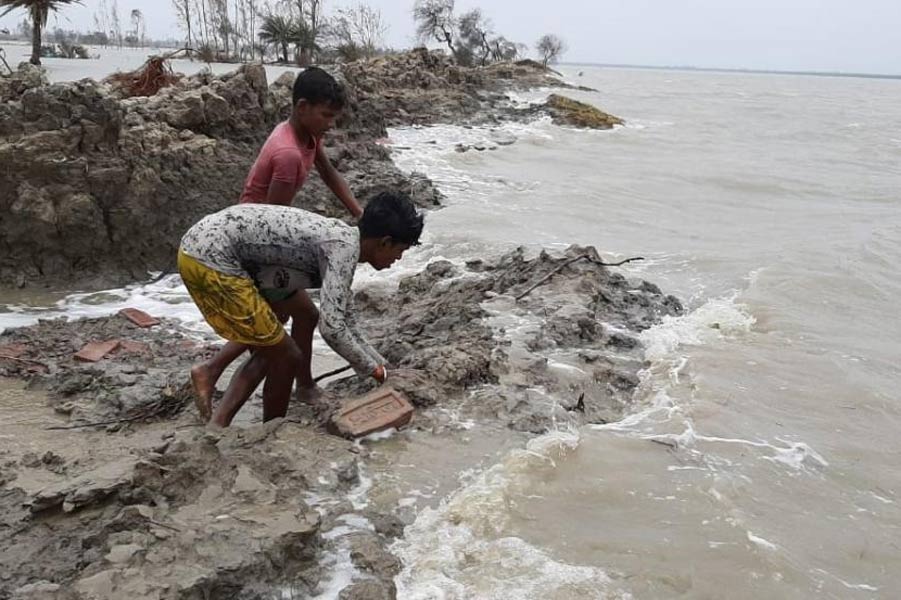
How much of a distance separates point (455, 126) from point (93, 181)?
13140mm

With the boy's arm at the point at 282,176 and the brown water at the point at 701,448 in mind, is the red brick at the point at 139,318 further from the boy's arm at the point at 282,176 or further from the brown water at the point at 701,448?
the boy's arm at the point at 282,176

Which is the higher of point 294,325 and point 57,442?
point 294,325

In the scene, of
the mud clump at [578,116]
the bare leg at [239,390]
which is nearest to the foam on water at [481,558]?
the bare leg at [239,390]

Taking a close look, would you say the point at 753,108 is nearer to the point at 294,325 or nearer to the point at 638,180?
the point at 638,180

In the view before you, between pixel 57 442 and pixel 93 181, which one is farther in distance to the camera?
pixel 93 181

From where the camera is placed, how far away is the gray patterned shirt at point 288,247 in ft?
9.33

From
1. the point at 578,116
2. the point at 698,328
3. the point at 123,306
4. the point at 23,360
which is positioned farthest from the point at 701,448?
the point at 578,116

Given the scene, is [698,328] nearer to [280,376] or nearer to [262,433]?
[280,376]

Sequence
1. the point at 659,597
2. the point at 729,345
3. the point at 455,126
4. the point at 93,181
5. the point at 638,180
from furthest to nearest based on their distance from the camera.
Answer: the point at 455,126
the point at 638,180
the point at 93,181
the point at 729,345
the point at 659,597

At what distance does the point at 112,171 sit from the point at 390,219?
4300mm

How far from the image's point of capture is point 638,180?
1274cm

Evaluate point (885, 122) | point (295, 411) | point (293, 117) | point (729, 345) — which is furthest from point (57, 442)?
point (885, 122)

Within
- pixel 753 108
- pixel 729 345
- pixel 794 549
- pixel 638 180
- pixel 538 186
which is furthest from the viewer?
pixel 753 108

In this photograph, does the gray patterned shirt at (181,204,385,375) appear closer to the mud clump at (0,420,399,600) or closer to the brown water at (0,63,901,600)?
the mud clump at (0,420,399,600)
